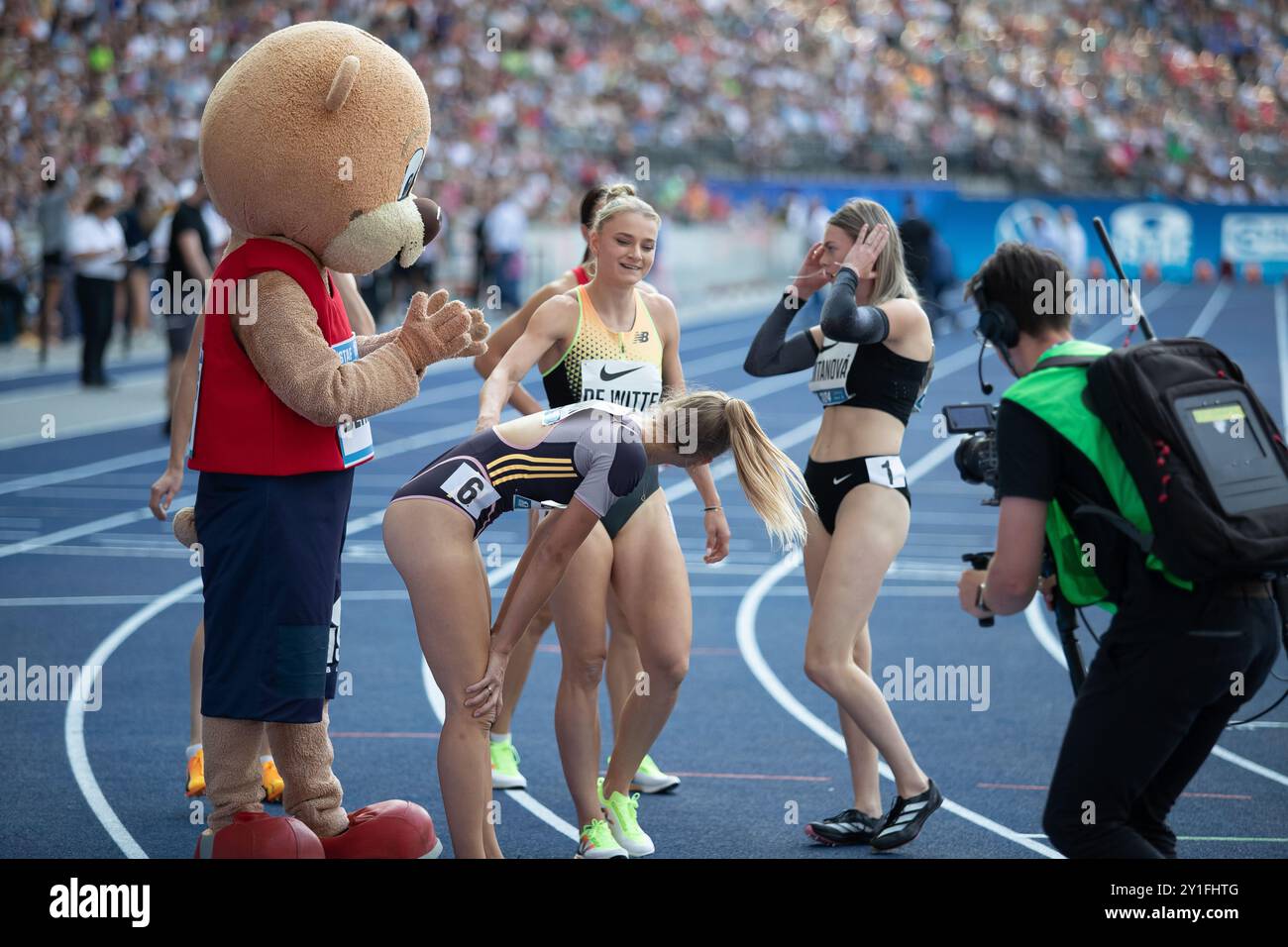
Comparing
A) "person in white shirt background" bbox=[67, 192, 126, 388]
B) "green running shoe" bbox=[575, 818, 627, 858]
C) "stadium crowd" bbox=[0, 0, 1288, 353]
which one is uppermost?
"stadium crowd" bbox=[0, 0, 1288, 353]

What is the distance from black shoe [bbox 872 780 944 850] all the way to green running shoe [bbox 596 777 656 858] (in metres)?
0.83

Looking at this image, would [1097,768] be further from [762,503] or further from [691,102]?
[691,102]

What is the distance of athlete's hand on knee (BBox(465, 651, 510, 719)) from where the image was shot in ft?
15.4

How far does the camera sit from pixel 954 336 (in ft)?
88.8

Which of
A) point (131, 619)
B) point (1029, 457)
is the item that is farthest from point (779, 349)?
point (131, 619)

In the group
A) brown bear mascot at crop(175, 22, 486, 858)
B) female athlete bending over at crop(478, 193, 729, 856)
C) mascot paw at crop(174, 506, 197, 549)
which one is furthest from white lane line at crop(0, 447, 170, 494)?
brown bear mascot at crop(175, 22, 486, 858)

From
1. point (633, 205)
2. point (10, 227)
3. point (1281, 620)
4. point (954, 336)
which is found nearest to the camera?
point (1281, 620)

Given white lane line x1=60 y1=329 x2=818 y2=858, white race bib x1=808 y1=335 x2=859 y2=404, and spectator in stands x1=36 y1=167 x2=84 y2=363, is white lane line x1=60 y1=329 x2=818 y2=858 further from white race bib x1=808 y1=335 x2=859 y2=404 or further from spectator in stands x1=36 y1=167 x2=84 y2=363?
spectator in stands x1=36 y1=167 x2=84 y2=363

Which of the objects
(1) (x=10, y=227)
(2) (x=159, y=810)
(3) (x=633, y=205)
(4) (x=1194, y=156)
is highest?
(4) (x=1194, y=156)

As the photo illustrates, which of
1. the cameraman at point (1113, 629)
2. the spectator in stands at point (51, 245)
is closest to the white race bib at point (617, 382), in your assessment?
the cameraman at point (1113, 629)

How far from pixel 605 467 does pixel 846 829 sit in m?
1.84

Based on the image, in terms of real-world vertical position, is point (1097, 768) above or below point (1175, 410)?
below
